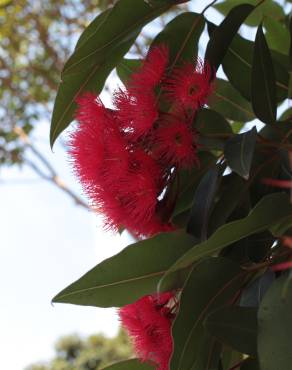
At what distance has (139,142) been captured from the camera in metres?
0.78

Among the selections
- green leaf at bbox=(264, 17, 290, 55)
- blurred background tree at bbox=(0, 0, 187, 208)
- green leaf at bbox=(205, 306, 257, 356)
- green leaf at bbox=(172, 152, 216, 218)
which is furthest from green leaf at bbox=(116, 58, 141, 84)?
blurred background tree at bbox=(0, 0, 187, 208)

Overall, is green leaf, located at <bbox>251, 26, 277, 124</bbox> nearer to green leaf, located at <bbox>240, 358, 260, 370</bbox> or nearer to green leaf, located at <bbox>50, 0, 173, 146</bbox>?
green leaf, located at <bbox>50, 0, 173, 146</bbox>

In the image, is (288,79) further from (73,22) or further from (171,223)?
(73,22)

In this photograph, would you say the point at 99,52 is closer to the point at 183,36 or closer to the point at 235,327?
the point at 183,36

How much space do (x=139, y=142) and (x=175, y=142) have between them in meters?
0.05

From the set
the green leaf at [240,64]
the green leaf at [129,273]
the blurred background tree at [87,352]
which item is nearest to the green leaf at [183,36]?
the green leaf at [240,64]

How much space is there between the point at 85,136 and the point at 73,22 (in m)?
3.12

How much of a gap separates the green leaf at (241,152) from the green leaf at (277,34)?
1.71 feet

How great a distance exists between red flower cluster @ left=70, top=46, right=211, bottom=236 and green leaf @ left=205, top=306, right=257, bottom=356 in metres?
0.15

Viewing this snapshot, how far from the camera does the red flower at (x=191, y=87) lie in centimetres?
77

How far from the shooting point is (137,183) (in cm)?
75

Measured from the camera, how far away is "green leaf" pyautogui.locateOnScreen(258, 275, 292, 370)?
2.06 ft

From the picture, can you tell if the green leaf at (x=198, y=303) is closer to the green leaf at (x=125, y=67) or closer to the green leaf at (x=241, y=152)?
the green leaf at (x=241, y=152)

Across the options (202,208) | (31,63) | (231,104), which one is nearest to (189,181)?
(202,208)
